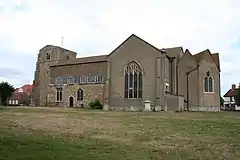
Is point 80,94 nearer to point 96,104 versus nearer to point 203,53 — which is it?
point 96,104

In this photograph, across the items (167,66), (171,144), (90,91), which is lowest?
(171,144)

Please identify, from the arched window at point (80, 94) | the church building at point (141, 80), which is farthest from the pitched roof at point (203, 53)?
the arched window at point (80, 94)

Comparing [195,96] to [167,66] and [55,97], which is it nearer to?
[167,66]

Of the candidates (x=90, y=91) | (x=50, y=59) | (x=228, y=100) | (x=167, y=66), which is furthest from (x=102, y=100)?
(x=228, y=100)

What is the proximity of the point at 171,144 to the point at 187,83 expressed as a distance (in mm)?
39769

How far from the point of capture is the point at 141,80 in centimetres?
4897

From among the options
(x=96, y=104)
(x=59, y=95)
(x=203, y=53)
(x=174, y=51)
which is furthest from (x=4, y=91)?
(x=203, y=53)

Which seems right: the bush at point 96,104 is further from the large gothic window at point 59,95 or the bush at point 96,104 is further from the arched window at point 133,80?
the large gothic window at point 59,95

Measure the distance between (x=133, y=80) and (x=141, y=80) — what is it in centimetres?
138

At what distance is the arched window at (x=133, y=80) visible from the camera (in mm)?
49131

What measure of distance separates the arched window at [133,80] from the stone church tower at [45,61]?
24.8 metres

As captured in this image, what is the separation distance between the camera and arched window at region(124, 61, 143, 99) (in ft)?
Result: 161

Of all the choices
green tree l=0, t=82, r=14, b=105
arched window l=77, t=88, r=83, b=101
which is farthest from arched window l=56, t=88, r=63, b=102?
green tree l=0, t=82, r=14, b=105

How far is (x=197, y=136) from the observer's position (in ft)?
53.4
